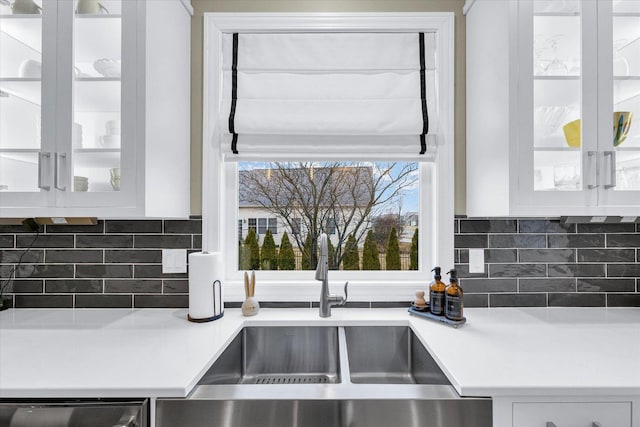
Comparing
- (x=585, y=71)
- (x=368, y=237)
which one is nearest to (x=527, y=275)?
(x=368, y=237)

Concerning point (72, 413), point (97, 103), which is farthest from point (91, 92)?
point (72, 413)

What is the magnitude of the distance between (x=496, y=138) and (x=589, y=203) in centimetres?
41

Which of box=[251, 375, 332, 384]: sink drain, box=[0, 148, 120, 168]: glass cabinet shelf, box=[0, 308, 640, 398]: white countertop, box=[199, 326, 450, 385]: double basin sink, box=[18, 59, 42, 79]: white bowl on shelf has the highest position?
box=[18, 59, 42, 79]: white bowl on shelf

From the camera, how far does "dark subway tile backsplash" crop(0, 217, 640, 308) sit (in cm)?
166

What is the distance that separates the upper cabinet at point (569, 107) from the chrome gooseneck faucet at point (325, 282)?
707 millimetres

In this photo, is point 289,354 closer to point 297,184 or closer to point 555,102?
point 297,184

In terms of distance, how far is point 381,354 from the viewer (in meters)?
1.48

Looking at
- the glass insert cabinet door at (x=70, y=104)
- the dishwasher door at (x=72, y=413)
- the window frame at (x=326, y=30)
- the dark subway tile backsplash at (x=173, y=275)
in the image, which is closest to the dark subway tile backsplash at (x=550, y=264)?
the dark subway tile backsplash at (x=173, y=275)

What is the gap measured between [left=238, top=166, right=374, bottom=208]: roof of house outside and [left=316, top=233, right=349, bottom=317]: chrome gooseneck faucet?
1.22 feet

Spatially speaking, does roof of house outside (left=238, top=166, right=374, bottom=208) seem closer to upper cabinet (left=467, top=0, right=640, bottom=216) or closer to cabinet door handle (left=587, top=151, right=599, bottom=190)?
upper cabinet (left=467, top=0, right=640, bottom=216)

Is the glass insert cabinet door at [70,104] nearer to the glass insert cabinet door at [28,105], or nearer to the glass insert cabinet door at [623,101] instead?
the glass insert cabinet door at [28,105]

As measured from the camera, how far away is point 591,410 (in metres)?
0.92

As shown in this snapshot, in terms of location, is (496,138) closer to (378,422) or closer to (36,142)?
(378,422)

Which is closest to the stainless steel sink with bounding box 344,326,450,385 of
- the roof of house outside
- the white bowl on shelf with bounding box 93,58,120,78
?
the roof of house outside
